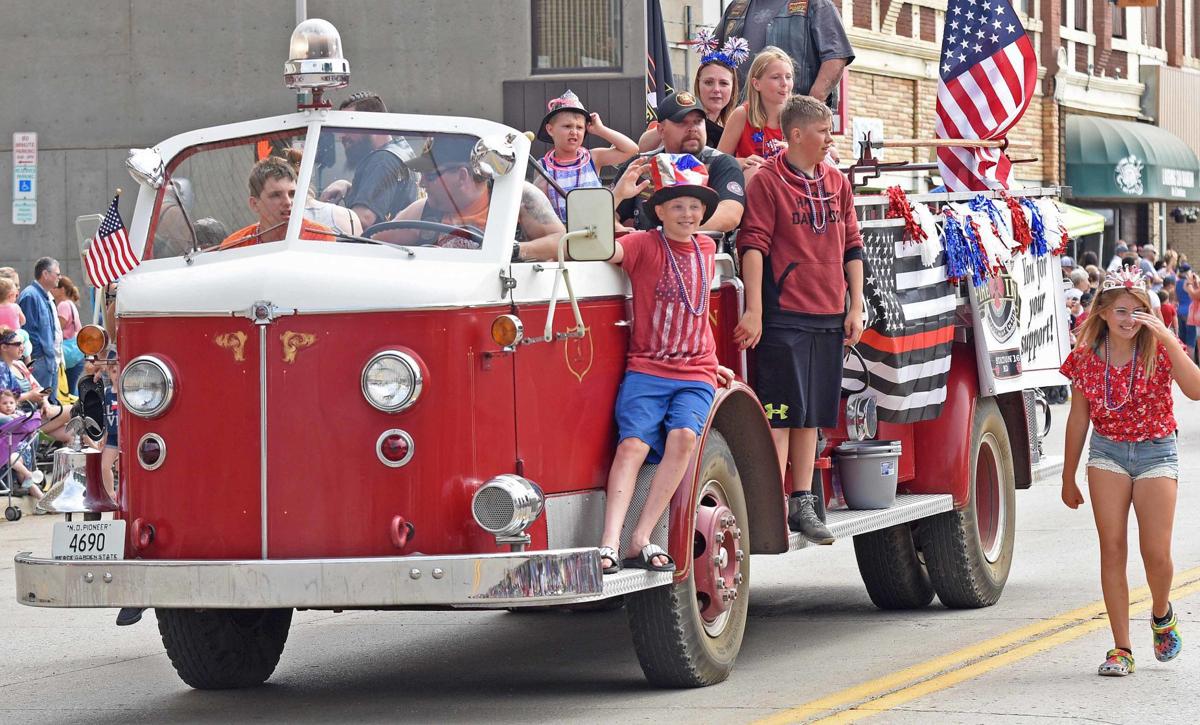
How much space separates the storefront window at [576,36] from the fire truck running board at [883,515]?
50.3ft

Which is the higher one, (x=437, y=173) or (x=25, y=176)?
(x=25, y=176)

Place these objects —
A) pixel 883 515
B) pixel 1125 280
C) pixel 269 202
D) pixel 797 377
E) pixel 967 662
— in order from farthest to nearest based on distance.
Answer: pixel 883 515 → pixel 797 377 → pixel 967 662 → pixel 1125 280 → pixel 269 202

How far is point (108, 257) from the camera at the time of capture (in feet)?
26.9

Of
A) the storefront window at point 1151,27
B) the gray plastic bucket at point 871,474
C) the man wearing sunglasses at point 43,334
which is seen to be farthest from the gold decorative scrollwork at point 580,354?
the storefront window at point 1151,27

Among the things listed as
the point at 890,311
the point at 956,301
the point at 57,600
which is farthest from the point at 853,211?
the point at 57,600

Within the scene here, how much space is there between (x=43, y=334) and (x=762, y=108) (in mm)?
10028

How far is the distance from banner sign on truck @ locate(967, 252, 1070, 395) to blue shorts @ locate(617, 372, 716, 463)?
2.95m

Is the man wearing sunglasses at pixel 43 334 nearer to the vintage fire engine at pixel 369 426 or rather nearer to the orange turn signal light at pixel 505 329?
the vintage fire engine at pixel 369 426

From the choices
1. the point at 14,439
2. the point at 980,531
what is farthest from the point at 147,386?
the point at 14,439

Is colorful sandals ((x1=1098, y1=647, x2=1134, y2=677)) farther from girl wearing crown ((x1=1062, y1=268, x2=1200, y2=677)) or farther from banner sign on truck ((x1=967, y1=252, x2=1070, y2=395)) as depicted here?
banner sign on truck ((x1=967, y1=252, x2=1070, y2=395))

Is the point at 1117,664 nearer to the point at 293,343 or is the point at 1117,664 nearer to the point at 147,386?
the point at 293,343

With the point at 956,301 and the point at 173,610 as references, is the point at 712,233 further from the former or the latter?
the point at 173,610

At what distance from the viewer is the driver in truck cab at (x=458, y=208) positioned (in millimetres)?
7652

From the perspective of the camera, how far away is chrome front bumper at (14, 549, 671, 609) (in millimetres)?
6980
